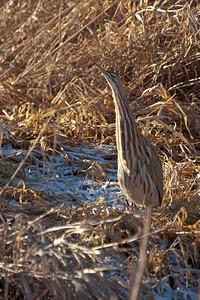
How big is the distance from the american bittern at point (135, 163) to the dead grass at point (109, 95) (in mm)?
111

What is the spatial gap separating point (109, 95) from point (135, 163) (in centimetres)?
126

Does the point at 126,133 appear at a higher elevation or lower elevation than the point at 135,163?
higher

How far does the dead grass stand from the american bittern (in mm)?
111

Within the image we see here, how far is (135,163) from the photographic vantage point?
4.38 meters

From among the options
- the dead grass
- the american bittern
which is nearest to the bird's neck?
the american bittern

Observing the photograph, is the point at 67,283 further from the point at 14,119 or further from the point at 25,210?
the point at 14,119

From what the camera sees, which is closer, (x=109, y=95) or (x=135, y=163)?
(x=135, y=163)

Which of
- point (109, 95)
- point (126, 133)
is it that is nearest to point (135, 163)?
point (126, 133)

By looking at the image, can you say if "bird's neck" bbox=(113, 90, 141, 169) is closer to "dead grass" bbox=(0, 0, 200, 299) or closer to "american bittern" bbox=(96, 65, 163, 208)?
"american bittern" bbox=(96, 65, 163, 208)

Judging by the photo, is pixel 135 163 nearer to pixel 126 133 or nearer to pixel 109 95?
pixel 126 133

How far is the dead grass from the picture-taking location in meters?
4.30

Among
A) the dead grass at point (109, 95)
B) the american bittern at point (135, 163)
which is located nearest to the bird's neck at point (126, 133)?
the american bittern at point (135, 163)

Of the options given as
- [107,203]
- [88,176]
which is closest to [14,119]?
[88,176]

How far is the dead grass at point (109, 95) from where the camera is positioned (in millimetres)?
4305
